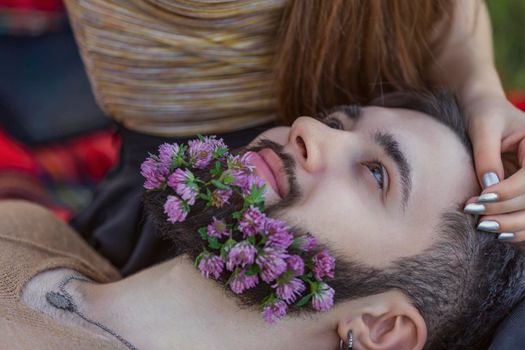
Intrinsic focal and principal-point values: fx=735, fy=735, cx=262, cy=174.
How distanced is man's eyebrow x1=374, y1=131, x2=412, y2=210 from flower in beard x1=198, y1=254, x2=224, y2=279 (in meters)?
0.41

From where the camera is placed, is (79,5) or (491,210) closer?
(491,210)

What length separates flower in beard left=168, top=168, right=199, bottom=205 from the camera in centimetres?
148

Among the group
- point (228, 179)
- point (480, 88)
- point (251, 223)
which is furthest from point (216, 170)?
point (480, 88)

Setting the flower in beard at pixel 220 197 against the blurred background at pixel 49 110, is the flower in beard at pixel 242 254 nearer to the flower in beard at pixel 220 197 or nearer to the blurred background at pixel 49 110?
the flower in beard at pixel 220 197

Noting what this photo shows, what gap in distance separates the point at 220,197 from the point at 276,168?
171 millimetres

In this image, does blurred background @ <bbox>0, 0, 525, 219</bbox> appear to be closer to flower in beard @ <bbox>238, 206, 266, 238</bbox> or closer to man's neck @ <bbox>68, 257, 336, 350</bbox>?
man's neck @ <bbox>68, 257, 336, 350</bbox>

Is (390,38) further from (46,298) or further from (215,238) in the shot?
(46,298)

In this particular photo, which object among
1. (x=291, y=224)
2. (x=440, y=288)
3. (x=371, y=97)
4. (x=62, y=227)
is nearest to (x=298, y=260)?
(x=291, y=224)

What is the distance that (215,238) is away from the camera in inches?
57.2

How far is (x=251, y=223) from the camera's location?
143 cm

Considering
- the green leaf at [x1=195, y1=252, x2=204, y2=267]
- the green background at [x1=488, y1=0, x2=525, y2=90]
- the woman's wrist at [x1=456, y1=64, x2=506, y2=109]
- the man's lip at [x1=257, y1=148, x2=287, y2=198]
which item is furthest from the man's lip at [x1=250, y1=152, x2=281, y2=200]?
the green background at [x1=488, y1=0, x2=525, y2=90]

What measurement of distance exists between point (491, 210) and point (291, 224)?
415 millimetres

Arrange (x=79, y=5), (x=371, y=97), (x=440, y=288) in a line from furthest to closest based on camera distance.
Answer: (x=371, y=97) → (x=79, y=5) → (x=440, y=288)

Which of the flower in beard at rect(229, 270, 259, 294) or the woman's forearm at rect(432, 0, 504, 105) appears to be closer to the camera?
the flower in beard at rect(229, 270, 259, 294)
